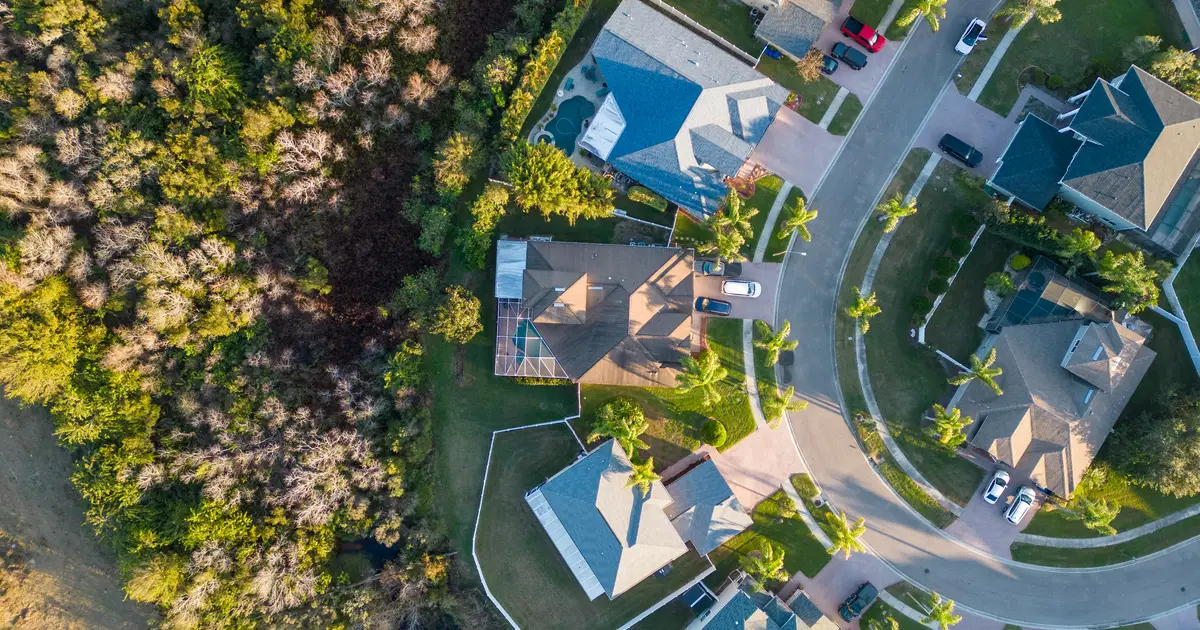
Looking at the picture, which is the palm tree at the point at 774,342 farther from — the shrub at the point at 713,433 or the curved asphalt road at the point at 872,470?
the shrub at the point at 713,433

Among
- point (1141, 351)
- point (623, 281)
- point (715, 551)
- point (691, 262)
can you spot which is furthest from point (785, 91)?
point (715, 551)

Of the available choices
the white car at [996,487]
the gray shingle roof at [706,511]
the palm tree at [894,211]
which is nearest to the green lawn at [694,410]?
the gray shingle roof at [706,511]

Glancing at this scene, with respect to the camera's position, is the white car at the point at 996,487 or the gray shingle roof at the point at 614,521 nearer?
the gray shingle roof at the point at 614,521

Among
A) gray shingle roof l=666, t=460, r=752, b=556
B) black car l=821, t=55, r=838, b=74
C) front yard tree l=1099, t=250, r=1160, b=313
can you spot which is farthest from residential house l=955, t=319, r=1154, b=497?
black car l=821, t=55, r=838, b=74

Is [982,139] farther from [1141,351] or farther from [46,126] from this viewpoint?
[46,126]

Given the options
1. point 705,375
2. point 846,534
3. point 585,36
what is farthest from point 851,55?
point 846,534

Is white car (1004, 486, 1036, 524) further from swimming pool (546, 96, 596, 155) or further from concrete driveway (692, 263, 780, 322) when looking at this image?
swimming pool (546, 96, 596, 155)

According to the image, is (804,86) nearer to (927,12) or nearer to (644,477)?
(927,12)
